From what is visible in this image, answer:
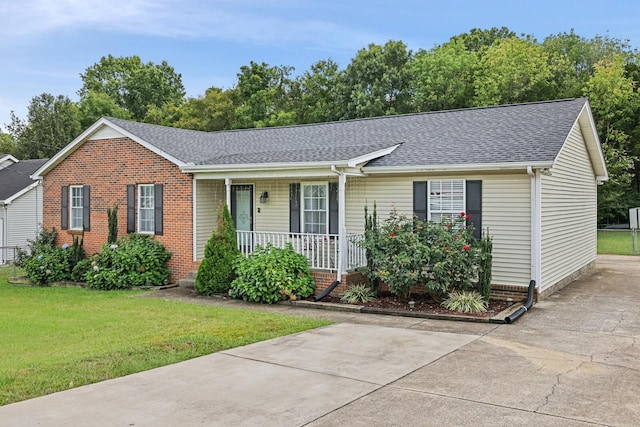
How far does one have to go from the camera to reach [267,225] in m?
14.8

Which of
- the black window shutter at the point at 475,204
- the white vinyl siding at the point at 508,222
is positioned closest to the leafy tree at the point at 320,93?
the black window shutter at the point at 475,204

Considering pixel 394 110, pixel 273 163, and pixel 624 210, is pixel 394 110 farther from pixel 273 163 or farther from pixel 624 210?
pixel 273 163

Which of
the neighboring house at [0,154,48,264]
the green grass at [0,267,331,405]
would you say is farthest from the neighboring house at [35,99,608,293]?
the neighboring house at [0,154,48,264]

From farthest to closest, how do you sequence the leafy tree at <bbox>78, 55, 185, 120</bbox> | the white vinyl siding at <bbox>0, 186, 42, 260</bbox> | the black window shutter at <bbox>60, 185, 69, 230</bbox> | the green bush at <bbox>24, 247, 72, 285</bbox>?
the leafy tree at <bbox>78, 55, 185, 120</bbox>, the white vinyl siding at <bbox>0, 186, 42, 260</bbox>, the black window shutter at <bbox>60, 185, 69, 230</bbox>, the green bush at <bbox>24, 247, 72, 285</bbox>

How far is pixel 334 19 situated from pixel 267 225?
1229cm

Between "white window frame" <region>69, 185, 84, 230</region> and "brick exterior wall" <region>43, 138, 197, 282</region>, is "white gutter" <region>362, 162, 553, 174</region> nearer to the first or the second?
"brick exterior wall" <region>43, 138, 197, 282</region>

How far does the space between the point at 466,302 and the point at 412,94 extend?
96.9ft

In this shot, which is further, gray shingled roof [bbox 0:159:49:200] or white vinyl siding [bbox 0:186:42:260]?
gray shingled roof [bbox 0:159:49:200]

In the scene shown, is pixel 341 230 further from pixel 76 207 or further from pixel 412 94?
pixel 412 94

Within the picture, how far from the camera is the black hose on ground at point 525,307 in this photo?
9.14 metres

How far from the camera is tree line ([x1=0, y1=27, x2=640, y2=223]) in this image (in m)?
34.4

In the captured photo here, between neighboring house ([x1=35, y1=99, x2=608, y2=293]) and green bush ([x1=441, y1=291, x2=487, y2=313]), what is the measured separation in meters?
1.42

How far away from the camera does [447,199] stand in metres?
11.9

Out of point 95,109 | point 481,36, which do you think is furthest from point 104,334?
point 481,36
